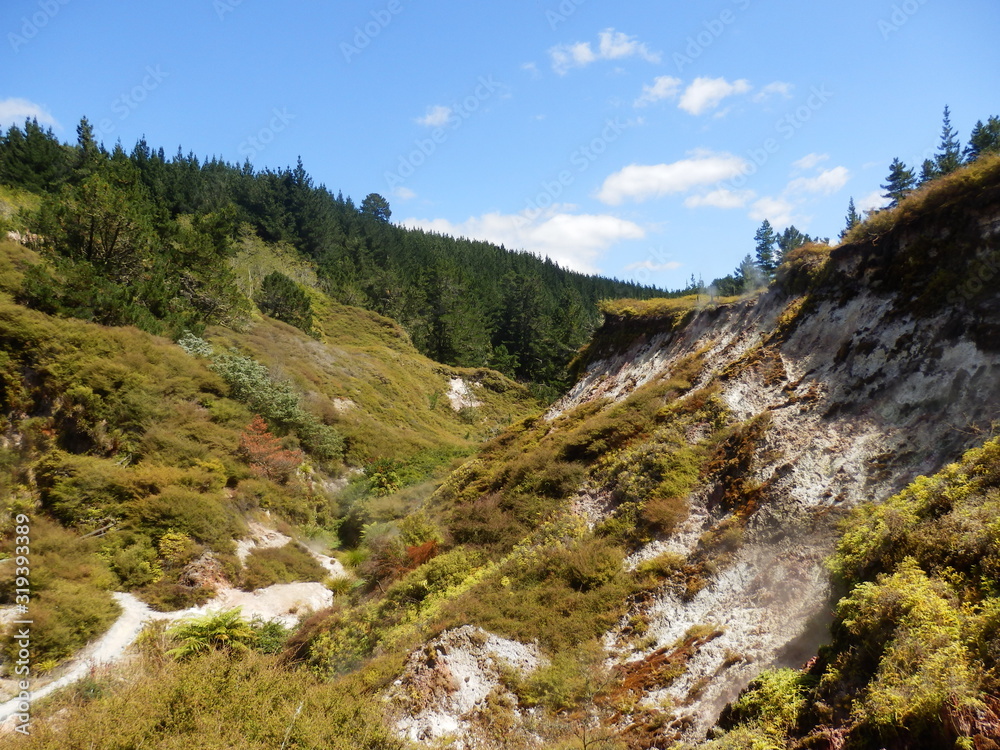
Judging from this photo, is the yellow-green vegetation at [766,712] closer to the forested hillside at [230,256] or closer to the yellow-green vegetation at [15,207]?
the forested hillside at [230,256]

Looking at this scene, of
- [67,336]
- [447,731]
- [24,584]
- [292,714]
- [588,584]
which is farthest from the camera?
[67,336]

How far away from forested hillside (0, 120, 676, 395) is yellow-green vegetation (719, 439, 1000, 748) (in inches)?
997

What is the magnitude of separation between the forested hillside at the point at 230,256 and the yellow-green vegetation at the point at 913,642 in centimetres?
2533

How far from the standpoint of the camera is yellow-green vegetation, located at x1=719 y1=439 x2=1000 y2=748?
4.28m

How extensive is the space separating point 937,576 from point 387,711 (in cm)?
778

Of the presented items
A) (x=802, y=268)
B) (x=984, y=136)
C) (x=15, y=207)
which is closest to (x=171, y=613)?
(x=802, y=268)

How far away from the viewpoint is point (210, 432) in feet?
67.3

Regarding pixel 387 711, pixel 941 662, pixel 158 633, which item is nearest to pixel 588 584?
pixel 387 711

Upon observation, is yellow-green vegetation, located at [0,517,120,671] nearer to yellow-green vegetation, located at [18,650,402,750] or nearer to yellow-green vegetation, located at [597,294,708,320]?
yellow-green vegetation, located at [18,650,402,750]

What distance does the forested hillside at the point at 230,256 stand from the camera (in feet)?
77.1

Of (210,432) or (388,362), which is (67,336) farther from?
(388,362)

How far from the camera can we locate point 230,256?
3588 centimetres

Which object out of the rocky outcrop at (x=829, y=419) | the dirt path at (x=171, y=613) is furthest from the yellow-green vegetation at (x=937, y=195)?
the dirt path at (x=171, y=613)

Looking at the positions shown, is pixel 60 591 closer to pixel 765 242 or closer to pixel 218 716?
pixel 218 716
